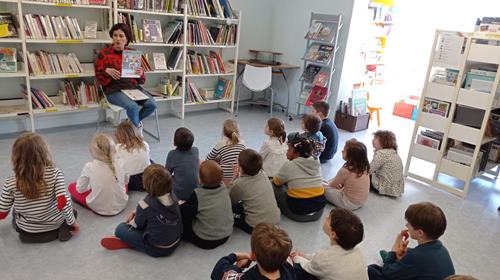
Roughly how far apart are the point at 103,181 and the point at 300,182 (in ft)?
4.58

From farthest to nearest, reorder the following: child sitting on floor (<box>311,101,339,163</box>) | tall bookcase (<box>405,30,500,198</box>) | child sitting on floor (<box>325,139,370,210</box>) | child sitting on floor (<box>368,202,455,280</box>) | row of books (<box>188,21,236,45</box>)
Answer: row of books (<box>188,21,236,45</box>), child sitting on floor (<box>311,101,339,163</box>), tall bookcase (<box>405,30,500,198</box>), child sitting on floor (<box>325,139,370,210</box>), child sitting on floor (<box>368,202,455,280</box>)

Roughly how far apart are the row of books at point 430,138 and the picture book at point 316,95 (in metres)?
1.92

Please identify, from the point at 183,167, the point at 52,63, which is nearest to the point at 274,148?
the point at 183,167

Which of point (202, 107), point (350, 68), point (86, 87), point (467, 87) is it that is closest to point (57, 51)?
point (86, 87)

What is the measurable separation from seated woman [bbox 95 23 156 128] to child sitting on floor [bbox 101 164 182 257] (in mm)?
1995

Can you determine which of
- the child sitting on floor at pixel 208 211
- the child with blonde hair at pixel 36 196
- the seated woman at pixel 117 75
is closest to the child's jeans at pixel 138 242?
the child sitting on floor at pixel 208 211

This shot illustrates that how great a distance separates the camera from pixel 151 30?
15.9ft

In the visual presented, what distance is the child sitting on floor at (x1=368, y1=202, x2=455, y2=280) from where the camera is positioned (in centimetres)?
185

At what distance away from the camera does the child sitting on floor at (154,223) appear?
2188 mm

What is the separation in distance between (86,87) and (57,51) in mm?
518

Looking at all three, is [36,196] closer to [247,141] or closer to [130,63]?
[130,63]

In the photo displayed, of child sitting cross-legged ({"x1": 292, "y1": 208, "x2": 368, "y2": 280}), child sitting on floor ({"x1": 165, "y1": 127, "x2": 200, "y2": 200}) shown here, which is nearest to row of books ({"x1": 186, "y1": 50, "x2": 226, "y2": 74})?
child sitting on floor ({"x1": 165, "y1": 127, "x2": 200, "y2": 200})

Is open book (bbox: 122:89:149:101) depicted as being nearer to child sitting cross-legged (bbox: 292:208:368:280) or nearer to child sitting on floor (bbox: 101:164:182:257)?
child sitting on floor (bbox: 101:164:182:257)

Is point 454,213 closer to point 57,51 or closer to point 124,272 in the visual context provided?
point 124,272
